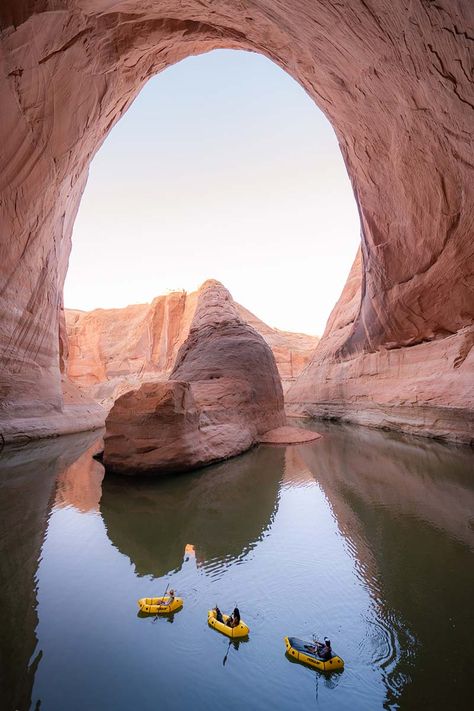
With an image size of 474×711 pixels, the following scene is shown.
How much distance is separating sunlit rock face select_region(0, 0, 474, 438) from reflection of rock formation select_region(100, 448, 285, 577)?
5468mm

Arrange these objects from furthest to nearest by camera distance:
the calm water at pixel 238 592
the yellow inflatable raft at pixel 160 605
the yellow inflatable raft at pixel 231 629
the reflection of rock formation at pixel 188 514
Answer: the reflection of rock formation at pixel 188 514
the yellow inflatable raft at pixel 160 605
the yellow inflatable raft at pixel 231 629
the calm water at pixel 238 592

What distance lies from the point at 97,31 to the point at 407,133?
6.53 metres

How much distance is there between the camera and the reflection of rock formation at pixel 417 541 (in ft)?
6.30

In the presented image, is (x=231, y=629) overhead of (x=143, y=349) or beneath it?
beneath

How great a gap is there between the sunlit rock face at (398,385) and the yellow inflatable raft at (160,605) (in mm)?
7930

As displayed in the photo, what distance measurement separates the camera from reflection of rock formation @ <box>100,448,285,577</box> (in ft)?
10.7

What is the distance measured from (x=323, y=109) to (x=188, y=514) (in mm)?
10050

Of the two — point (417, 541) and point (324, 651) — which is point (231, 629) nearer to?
point (324, 651)

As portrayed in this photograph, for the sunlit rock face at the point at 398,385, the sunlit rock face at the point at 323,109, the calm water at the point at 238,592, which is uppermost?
the sunlit rock face at the point at 323,109

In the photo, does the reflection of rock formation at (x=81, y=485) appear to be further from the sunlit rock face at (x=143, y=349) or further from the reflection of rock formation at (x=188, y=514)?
the sunlit rock face at (x=143, y=349)

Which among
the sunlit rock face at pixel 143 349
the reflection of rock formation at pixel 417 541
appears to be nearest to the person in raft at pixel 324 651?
the reflection of rock formation at pixel 417 541

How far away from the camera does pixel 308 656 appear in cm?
181

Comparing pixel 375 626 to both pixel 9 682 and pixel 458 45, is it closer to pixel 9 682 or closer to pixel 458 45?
pixel 9 682

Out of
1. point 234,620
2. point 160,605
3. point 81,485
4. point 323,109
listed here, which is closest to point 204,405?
point 81,485
